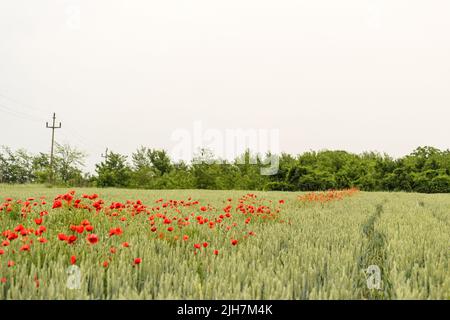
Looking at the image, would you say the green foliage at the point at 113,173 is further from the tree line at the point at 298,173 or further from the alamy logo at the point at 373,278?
the alamy logo at the point at 373,278

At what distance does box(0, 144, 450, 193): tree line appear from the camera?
29.4 meters

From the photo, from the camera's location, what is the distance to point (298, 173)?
30.9 meters

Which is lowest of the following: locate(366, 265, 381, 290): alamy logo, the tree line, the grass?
locate(366, 265, 381, 290): alamy logo

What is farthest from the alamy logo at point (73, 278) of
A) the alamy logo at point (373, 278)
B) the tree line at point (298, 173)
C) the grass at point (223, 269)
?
the tree line at point (298, 173)

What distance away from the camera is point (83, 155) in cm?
6794

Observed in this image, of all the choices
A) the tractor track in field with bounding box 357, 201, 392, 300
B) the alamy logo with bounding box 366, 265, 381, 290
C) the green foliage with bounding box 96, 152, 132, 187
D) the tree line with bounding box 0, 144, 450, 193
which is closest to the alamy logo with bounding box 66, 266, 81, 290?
the tractor track in field with bounding box 357, 201, 392, 300

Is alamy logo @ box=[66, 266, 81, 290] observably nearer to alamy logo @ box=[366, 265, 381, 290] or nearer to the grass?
the grass

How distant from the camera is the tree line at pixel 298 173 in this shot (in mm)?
29375

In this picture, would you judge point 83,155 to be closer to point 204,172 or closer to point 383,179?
point 204,172

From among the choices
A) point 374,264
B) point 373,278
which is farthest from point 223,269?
point 374,264

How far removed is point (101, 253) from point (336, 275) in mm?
1796

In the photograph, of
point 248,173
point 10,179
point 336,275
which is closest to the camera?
point 336,275
